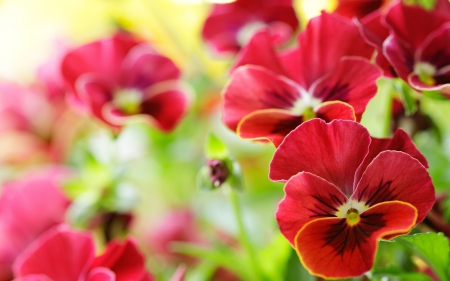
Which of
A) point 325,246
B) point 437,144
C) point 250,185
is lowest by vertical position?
point 250,185

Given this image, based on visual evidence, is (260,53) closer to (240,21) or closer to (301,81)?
(301,81)

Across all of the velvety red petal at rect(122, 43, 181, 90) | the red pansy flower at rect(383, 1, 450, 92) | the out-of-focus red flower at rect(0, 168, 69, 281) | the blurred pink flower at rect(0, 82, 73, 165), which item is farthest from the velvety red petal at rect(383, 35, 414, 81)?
the blurred pink flower at rect(0, 82, 73, 165)

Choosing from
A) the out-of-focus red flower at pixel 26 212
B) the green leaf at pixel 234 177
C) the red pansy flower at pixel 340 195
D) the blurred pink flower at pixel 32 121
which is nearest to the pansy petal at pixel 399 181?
the red pansy flower at pixel 340 195

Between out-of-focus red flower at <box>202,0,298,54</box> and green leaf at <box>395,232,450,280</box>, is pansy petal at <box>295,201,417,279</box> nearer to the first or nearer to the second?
green leaf at <box>395,232,450,280</box>

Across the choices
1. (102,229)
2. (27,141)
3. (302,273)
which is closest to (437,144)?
(302,273)

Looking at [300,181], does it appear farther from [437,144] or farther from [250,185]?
[250,185]

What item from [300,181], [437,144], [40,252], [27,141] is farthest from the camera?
[27,141]

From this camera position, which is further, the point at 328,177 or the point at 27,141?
the point at 27,141
